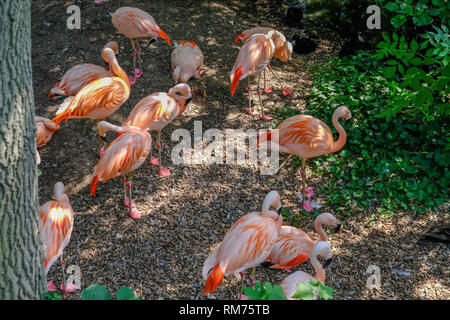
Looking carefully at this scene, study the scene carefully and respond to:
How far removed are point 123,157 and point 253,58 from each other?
7.35 feet

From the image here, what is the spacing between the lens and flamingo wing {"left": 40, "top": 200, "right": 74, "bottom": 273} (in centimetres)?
378

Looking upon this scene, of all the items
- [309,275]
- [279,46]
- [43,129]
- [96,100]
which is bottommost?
[309,275]

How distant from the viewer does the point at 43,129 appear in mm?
5176

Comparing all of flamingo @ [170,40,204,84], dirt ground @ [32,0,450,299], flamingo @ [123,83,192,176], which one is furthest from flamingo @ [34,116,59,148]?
flamingo @ [170,40,204,84]

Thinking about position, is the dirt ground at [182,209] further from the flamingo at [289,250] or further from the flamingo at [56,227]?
the flamingo at [56,227]

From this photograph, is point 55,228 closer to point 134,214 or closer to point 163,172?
point 134,214

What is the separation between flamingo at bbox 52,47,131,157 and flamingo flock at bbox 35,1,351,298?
0.04 ft

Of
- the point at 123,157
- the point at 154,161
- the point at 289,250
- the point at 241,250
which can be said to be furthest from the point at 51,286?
the point at 289,250

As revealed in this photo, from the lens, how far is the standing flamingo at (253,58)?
5754 mm

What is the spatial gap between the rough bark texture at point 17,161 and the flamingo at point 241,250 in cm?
147

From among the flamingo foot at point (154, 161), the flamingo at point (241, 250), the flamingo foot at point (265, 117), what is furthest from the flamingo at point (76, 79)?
the flamingo at point (241, 250)
